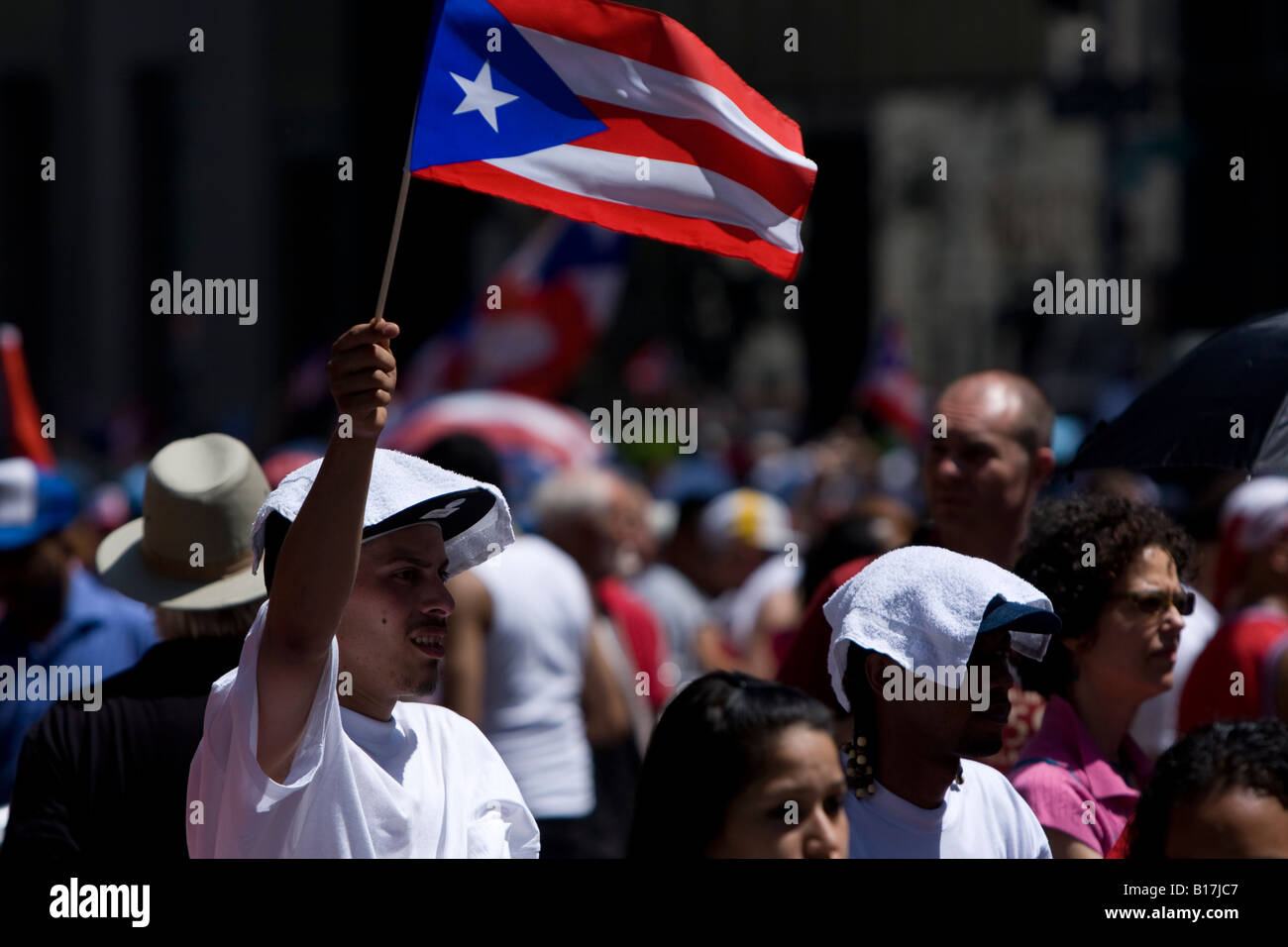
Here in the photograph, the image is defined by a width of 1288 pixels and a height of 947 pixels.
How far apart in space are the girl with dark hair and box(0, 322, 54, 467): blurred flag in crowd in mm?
4747

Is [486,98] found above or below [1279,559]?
above

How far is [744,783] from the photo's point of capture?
2.58 m

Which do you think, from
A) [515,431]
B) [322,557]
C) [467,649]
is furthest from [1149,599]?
[515,431]

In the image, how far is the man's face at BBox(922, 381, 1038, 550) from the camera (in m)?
4.21

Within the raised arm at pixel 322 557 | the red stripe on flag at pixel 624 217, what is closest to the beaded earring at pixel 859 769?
the red stripe on flag at pixel 624 217

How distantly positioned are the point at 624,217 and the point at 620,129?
0.18 m

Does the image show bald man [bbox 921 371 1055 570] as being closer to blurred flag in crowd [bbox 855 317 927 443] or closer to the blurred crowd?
the blurred crowd

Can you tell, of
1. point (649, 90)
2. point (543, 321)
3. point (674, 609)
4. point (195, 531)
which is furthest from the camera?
point (543, 321)

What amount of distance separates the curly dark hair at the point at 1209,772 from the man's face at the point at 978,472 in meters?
1.40

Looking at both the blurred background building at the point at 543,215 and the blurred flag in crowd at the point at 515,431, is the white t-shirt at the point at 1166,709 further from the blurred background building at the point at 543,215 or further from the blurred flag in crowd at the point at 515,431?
the blurred background building at the point at 543,215

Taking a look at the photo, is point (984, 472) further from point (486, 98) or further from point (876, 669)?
point (486, 98)

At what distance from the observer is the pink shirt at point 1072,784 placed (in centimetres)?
332

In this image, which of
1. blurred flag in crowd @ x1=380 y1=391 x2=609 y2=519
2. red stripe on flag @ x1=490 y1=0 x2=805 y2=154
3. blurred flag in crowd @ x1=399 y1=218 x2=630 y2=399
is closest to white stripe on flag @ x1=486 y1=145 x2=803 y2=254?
red stripe on flag @ x1=490 y1=0 x2=805 y2=154
